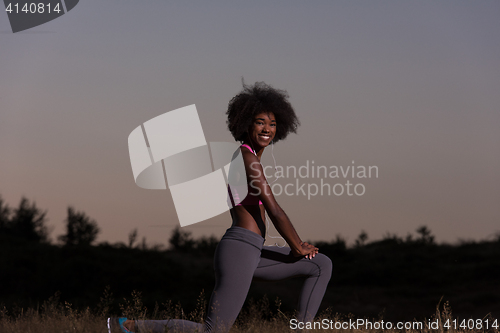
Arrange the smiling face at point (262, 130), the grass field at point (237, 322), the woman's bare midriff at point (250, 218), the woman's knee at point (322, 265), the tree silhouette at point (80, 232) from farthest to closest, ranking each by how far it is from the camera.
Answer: the tree silhouette at point (80, 232)
the grass field at point (237, 322)
the smiling face at point (262, 130)
the woman's knee at point (322, 265)
the woman's bare midriff at point (250, 218)

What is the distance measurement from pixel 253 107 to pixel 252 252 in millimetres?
1384

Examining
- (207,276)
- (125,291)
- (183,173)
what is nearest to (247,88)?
(183,173)

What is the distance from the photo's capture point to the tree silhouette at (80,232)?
18547mm

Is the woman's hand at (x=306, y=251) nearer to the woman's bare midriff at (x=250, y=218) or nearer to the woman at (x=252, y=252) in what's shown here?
the woman at (x=252, y=252)

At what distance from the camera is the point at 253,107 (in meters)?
4.94

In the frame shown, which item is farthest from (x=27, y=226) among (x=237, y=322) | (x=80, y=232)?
(x=237, y=322)

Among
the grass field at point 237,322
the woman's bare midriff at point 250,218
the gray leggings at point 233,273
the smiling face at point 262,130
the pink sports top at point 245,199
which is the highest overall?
the smiling face at point 262,130

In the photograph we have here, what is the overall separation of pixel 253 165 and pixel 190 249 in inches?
601

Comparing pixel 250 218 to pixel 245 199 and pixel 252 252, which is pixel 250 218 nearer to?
pixel 245 199

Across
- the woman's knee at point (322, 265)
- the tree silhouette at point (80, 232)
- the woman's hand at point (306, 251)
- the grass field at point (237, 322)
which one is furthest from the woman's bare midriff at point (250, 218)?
the tree silhouette at point (80, 232)

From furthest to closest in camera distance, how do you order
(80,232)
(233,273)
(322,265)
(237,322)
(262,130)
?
(80,232) < (237,322) < (262,130) < (322,265) < (233,273)

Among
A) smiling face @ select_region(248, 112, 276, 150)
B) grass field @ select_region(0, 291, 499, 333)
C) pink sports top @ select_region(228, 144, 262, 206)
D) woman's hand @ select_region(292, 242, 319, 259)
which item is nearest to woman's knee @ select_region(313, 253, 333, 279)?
woman's hand @ select_region(292, 242, 319, 259)

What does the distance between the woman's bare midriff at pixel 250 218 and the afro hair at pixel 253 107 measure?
793mm

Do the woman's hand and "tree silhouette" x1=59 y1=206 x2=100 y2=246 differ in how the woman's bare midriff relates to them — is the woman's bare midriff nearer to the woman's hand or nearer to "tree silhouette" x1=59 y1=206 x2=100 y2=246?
the woman's hand
